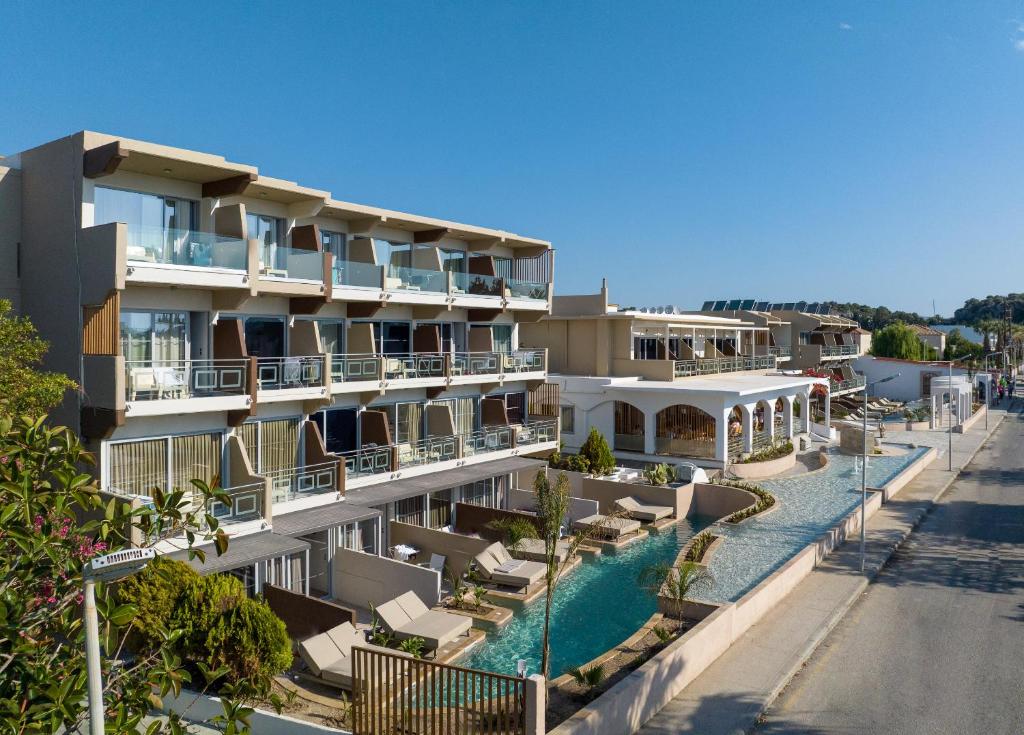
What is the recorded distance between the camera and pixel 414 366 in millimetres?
23844

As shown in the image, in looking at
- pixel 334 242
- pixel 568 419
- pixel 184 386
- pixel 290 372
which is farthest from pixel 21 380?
pixel 568 419

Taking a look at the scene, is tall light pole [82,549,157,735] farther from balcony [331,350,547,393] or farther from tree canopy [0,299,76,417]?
balcony [331,350,547,393]

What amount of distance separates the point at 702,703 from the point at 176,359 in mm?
13705

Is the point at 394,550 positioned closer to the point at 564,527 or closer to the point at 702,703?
the point at 564,527

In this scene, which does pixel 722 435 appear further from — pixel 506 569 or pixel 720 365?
pixel 506 569

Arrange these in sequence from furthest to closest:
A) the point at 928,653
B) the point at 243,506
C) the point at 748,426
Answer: the point at 748,426 < the point at 243,506 < the point at 928,653

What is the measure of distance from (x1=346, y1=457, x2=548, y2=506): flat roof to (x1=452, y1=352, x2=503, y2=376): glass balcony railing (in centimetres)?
323

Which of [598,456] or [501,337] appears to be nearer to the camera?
[501,337]

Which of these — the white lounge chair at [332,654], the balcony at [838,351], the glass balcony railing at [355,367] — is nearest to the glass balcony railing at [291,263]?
the glass balcony railing at [355,367]

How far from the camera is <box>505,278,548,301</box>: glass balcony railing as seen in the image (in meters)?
27.8

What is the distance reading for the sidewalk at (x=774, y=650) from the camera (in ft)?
41.2

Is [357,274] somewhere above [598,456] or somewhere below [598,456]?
above

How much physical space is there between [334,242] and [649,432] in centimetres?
1954

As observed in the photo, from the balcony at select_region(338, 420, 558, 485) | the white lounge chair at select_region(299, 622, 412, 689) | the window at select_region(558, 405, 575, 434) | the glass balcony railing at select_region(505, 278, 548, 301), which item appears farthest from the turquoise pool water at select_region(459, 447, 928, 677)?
the window at select_region(558, 405, 575, 434)
